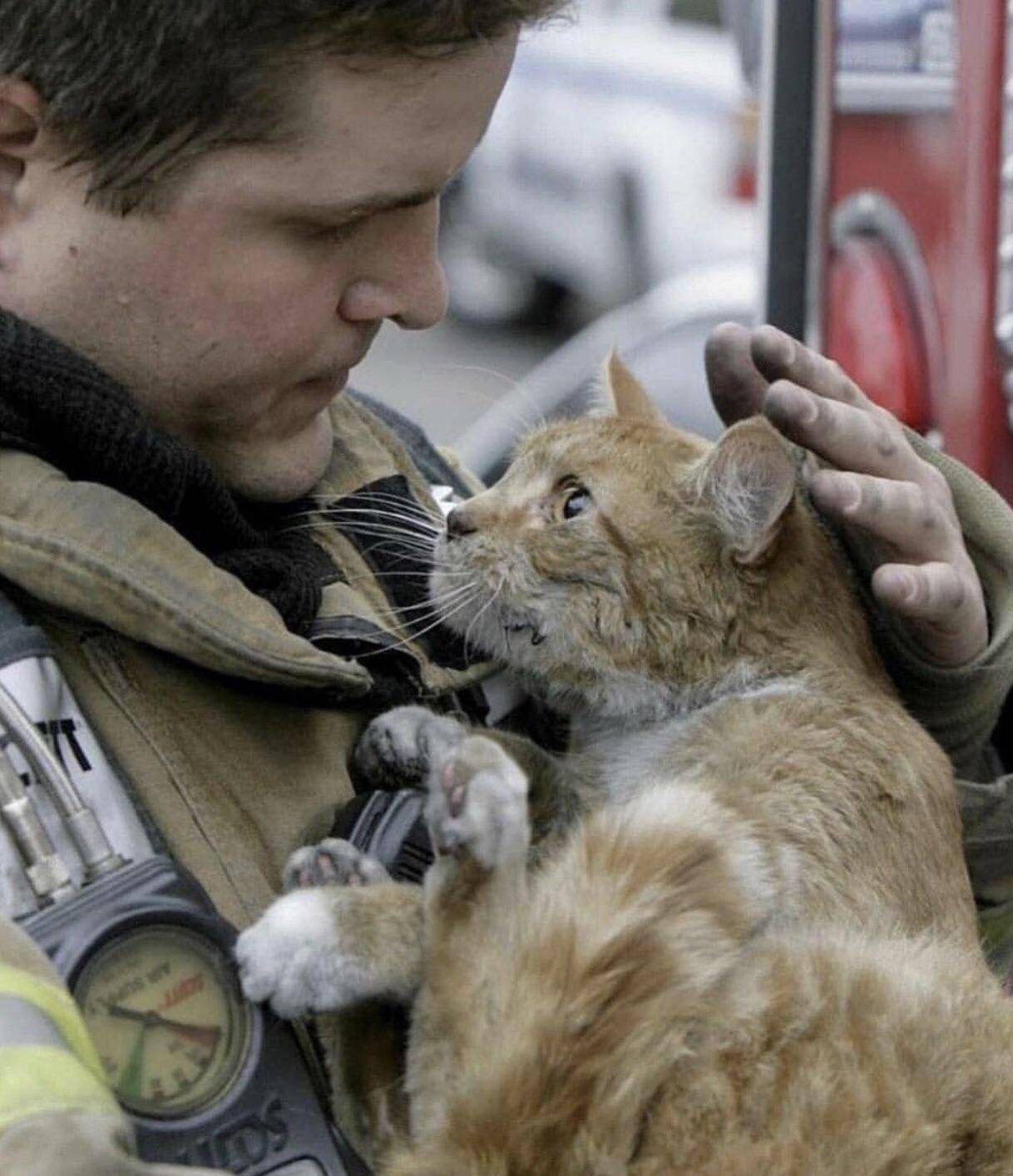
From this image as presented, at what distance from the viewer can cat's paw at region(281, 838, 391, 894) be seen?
1.95m

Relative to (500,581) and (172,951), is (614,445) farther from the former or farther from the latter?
(172,951)

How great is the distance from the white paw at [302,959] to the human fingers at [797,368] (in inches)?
34.6

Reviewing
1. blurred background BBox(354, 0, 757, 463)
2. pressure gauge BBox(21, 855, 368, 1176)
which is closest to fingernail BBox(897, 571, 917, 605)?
pressure gauge BBox(21, 855, 368, 1176)

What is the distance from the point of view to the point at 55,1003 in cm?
152

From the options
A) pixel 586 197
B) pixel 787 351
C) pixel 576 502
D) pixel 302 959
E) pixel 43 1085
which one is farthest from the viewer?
pixel 586 197

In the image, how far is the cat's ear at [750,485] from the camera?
234 cm

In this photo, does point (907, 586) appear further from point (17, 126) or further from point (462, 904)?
point (17, 126)

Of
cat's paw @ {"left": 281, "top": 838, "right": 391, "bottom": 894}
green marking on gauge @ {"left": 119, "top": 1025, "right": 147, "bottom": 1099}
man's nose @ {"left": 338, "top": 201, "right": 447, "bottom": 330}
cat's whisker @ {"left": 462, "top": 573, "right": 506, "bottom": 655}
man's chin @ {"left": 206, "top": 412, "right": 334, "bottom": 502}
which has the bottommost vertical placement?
green marking on gauge @ {"left": 119, "top": 1025, "right": 147, "bottom": 1099}

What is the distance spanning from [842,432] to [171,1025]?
1.05 m

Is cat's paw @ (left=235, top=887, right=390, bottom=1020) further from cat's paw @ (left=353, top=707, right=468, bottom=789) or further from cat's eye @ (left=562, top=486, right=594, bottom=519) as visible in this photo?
cat's eye @ (left=562, top=486, right=594, bottom=519)

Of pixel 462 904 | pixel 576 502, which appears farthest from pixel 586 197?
pixel 462 904

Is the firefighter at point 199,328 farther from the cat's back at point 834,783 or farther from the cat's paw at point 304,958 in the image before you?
the cat's back at point 834,783

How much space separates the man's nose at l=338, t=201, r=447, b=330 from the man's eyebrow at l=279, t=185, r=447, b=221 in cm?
5

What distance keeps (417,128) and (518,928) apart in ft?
2.57
